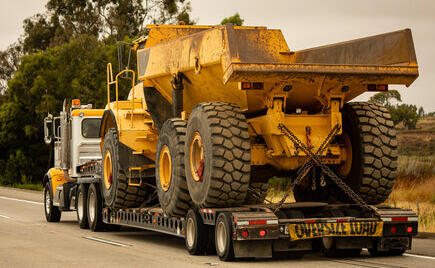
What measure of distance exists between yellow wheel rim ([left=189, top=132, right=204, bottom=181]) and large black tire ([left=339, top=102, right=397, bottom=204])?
2.48m

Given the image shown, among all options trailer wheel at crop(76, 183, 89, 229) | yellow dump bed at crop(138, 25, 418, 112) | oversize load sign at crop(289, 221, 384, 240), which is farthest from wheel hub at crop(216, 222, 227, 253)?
trailer wheel at crop(76, 183, 89, 229)

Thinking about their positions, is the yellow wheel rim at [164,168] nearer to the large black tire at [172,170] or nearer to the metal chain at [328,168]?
the large black tire at [172,170]

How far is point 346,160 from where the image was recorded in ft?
43.4

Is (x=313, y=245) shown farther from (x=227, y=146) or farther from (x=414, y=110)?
(x=414, y=110)

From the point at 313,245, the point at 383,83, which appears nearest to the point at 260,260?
the point at 313,245

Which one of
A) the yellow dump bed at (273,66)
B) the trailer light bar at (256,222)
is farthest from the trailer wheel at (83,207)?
the trailer light bar at (256,222)

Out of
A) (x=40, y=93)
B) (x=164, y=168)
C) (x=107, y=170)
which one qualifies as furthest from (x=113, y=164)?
(x=40, y=93)

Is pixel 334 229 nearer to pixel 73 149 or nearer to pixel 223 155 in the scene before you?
pixel 223 155

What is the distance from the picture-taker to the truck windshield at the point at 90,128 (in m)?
21.1

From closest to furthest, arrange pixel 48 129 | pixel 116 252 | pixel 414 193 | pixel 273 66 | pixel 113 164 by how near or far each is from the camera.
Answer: pixel 273 66, pixel 116 252, pixel 113 164, pixel 48 129, pixel 414 193

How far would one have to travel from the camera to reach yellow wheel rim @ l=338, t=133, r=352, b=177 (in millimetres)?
13180

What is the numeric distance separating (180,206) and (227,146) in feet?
6.43

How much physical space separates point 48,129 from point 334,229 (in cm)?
1269

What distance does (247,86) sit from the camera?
38.9 feet
